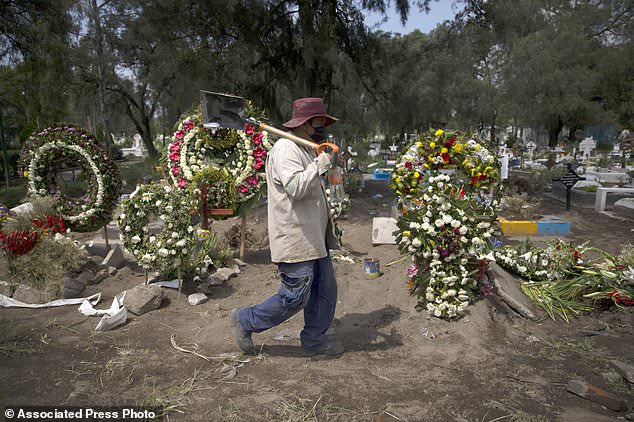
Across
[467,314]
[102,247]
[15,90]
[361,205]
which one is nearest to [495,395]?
[467,314]

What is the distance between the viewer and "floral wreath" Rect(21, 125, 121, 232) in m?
6.61

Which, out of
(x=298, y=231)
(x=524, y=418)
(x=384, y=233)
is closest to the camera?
(x=524, y=418)

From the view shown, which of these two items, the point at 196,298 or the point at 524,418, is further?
the point at 196,298

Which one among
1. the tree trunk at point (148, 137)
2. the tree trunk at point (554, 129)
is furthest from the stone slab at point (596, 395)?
the tree trunk at point (554, 129)

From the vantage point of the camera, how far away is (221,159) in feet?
23.4

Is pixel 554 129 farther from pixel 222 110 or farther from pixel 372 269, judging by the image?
pixel 222 110

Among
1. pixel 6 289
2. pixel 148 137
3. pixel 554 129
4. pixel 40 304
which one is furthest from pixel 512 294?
pixel 554 129

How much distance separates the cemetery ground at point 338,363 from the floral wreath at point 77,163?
1.60 m

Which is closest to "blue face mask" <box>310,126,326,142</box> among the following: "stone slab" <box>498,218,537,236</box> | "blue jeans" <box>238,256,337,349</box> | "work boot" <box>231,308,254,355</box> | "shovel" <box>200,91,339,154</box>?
"shovel" <box>200,91,339,154</box>

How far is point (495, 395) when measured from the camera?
318cm

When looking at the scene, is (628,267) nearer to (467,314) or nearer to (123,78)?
(467,314)

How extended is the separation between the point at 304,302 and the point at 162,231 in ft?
8.36

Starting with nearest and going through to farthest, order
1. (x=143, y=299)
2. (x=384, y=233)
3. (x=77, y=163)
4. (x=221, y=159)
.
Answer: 1. (x=143, y=299)
2. (x=77, y=163)
3. (x=221, y=159)
4. (x=384, y=233)

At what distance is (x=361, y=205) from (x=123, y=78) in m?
19.8
